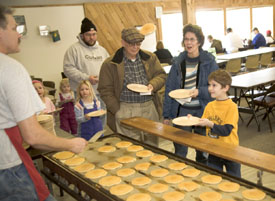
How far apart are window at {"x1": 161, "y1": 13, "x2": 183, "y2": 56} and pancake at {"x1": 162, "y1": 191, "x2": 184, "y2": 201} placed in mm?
9414

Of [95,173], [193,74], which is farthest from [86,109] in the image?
[95,173]

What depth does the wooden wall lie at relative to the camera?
8708 mm

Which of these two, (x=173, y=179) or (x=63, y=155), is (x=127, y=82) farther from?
(x=173, y=179)

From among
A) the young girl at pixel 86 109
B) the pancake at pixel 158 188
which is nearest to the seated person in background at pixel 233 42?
the young girl at pixel 86 109

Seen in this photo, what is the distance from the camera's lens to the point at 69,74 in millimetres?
3545

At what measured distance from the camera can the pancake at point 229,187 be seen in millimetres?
1546

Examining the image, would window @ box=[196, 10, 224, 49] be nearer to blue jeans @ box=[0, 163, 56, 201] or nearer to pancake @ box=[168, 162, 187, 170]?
pancake @ box=[168, 162, 187, 170]

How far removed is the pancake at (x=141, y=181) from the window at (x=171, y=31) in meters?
9.22

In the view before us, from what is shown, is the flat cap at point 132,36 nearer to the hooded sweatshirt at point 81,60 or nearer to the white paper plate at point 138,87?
the white paper plate at point 138,87

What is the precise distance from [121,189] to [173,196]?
0.31 meters

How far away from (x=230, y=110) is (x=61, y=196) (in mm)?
1944

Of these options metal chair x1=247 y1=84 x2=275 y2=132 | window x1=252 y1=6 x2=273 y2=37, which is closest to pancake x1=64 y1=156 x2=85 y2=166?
metal chair x1=247 y1=84 x2=275 y2=132

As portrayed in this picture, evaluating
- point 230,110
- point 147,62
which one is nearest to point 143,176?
point 230,110

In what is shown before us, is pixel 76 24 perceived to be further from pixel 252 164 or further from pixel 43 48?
pixel 252 164
